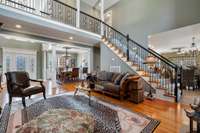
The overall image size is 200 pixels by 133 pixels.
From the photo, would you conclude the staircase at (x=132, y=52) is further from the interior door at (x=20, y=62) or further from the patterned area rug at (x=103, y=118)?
the interior door at (x=20, y=62)

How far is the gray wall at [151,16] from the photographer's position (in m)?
5.00

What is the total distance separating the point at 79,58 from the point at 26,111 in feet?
33.5

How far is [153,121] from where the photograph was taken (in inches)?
105

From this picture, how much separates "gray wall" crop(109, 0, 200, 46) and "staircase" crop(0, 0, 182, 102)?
2.93 feet

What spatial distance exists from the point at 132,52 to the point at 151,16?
1931 mm

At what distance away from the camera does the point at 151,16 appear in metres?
6.29

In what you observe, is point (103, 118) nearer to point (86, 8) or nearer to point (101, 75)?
point (101, 75)

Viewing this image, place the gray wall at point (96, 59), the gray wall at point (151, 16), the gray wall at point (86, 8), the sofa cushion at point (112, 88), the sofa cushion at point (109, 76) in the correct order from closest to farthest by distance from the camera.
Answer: the sofa cushion at point (112, 88), the gray wall at point (151, 16), the sofa cushion at point (109, 76), the gray wall at point (86, 8), the gray wall at point (96, 59)

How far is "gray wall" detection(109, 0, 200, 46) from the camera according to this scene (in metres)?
5.00

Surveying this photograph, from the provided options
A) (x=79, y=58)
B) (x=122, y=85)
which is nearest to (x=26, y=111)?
(x=122, y=85)

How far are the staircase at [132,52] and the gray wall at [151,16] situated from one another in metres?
0.89

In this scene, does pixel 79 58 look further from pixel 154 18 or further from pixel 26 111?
pixel 26 111

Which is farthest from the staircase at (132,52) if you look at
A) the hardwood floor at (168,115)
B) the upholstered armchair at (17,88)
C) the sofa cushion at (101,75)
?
the upholstered armchair at (17,88)

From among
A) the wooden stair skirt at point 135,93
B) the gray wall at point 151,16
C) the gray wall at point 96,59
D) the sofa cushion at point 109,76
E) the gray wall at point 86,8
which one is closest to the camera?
the wooden stair skirt at point 135,93
